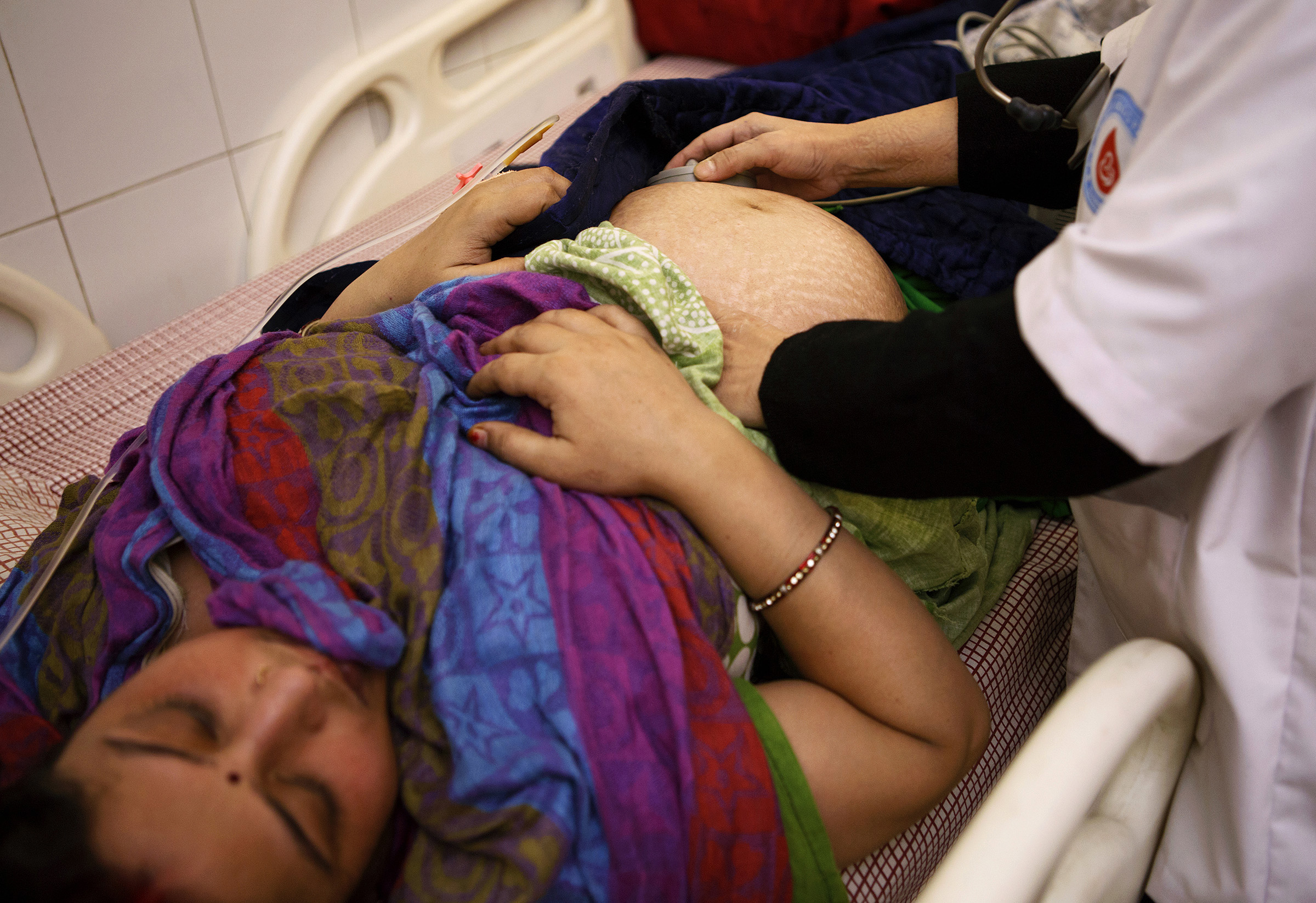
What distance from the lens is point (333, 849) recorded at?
58 cm

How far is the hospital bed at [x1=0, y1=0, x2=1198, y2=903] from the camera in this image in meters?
0.55

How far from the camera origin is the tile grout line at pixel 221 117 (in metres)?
1.59

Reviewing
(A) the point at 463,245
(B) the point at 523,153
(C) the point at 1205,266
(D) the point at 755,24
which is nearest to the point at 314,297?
(A) the point at 463,245

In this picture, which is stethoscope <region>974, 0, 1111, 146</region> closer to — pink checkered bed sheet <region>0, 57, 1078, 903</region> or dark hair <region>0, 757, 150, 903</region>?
pink checkered bed sheet <region>0, 57, 1078, 903</region>

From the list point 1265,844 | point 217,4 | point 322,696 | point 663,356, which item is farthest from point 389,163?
point 1265,844

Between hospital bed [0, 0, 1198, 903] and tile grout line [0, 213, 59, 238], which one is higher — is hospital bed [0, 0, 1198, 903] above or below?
below

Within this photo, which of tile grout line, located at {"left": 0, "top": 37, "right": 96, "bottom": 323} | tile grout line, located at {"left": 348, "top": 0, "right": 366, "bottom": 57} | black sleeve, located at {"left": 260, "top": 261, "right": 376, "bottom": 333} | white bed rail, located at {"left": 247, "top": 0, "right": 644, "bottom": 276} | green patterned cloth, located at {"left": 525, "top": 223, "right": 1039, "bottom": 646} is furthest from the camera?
tile grout line, located at {"left": 348, "top": 0, "right": 366, "bottom": 57}

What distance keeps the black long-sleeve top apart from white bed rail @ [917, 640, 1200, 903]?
166 millimetres

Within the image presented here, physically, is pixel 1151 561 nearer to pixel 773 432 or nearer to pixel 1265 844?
pixel 1265 844

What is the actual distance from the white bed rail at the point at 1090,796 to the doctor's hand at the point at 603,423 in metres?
0.35

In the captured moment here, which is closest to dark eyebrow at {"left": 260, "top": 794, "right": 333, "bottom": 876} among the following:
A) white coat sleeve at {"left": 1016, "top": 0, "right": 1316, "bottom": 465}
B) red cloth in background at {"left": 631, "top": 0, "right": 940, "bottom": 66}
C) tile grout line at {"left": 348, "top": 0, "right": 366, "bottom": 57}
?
white coat sleeve at {"left": 1016, "top": 0, "right": 1316, "bottom": 465}

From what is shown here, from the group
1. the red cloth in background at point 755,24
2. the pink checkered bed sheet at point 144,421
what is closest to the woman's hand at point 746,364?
the pink checkered bed sheet at point 144,421

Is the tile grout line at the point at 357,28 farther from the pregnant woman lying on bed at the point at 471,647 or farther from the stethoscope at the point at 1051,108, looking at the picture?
the stethoscope at the point at 1051,108

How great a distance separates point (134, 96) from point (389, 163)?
55 cm
